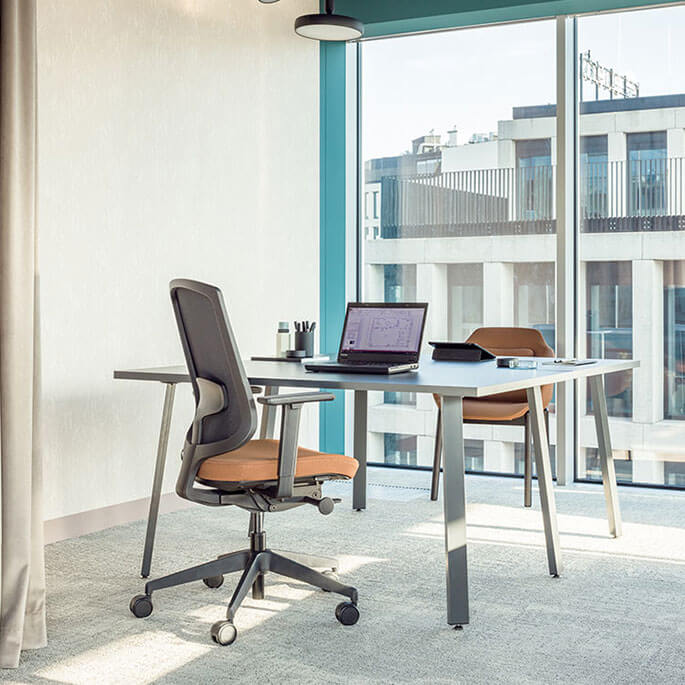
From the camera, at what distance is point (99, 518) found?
14.6ft

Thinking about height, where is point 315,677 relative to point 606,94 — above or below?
below

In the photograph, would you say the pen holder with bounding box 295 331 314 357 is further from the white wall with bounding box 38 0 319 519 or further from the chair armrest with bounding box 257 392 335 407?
the chair armrest with bounding box 257 392 335 407

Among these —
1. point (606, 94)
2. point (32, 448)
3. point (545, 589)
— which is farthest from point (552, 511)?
point (606, 94)

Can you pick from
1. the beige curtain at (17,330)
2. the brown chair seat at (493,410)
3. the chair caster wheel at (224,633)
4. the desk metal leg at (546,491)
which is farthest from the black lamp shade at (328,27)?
the chair caster wheel at (224,633)

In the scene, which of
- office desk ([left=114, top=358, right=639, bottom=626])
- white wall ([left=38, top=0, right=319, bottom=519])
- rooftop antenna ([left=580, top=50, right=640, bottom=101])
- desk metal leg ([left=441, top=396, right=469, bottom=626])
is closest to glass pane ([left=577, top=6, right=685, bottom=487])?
rooftop antenna ([left=580, top=50, right=640, bottom=101])

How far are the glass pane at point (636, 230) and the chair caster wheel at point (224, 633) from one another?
10.9ft

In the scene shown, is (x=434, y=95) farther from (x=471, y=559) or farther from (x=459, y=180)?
(x=471, y=559)

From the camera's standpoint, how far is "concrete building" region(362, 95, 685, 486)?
548cm

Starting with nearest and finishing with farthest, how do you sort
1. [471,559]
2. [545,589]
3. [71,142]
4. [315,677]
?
[315,677] < [545,589] < [471,559] < [71,142]

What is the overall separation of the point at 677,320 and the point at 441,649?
10.6 ft

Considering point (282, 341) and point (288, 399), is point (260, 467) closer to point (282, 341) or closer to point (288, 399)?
point (288, 399)

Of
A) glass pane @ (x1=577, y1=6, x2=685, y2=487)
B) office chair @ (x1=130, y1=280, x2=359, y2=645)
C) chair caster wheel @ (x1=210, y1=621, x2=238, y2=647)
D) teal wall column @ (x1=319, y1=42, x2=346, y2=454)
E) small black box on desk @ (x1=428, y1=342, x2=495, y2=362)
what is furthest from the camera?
teal wall column @ (x1=319, y1=42, x2=346, y2=454)

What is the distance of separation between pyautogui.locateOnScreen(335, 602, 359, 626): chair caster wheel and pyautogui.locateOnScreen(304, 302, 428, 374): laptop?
0.94 metres

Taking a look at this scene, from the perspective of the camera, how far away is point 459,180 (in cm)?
605
